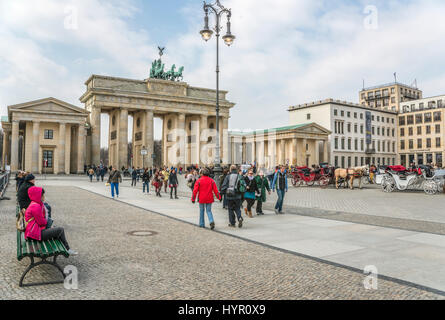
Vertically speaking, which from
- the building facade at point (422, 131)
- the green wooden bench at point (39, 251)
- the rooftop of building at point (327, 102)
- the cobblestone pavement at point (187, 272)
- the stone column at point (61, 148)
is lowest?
the cobblestone pavement at point (187, 272)

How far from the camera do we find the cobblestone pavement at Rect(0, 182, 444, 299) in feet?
16.2

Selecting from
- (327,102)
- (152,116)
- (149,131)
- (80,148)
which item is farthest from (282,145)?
(80,148)

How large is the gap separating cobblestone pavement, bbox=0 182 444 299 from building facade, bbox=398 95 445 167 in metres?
92.4

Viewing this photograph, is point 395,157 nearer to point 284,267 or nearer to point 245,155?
point 245,155

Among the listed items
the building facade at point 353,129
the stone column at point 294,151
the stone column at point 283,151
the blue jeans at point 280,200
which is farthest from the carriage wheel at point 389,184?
the building facade at point 353,129

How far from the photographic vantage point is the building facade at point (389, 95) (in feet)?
328

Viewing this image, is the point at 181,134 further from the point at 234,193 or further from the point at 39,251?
the point at 39,251

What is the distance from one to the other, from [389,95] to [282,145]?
42.6 meters

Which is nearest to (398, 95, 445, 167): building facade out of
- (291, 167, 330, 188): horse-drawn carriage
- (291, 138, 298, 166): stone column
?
(291, 138, 298, 166): stone column

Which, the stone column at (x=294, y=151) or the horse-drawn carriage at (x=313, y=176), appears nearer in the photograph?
the horse-drawn carriage at (x=313, y=176)

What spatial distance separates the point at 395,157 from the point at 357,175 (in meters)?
80.2

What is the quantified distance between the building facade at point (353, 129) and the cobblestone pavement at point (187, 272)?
7897 centimetres

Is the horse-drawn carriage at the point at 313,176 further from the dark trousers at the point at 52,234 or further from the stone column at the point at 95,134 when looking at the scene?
the stone column at the point at 95,134

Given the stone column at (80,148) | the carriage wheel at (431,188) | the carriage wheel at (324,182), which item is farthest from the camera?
the stone column at (80,148)
